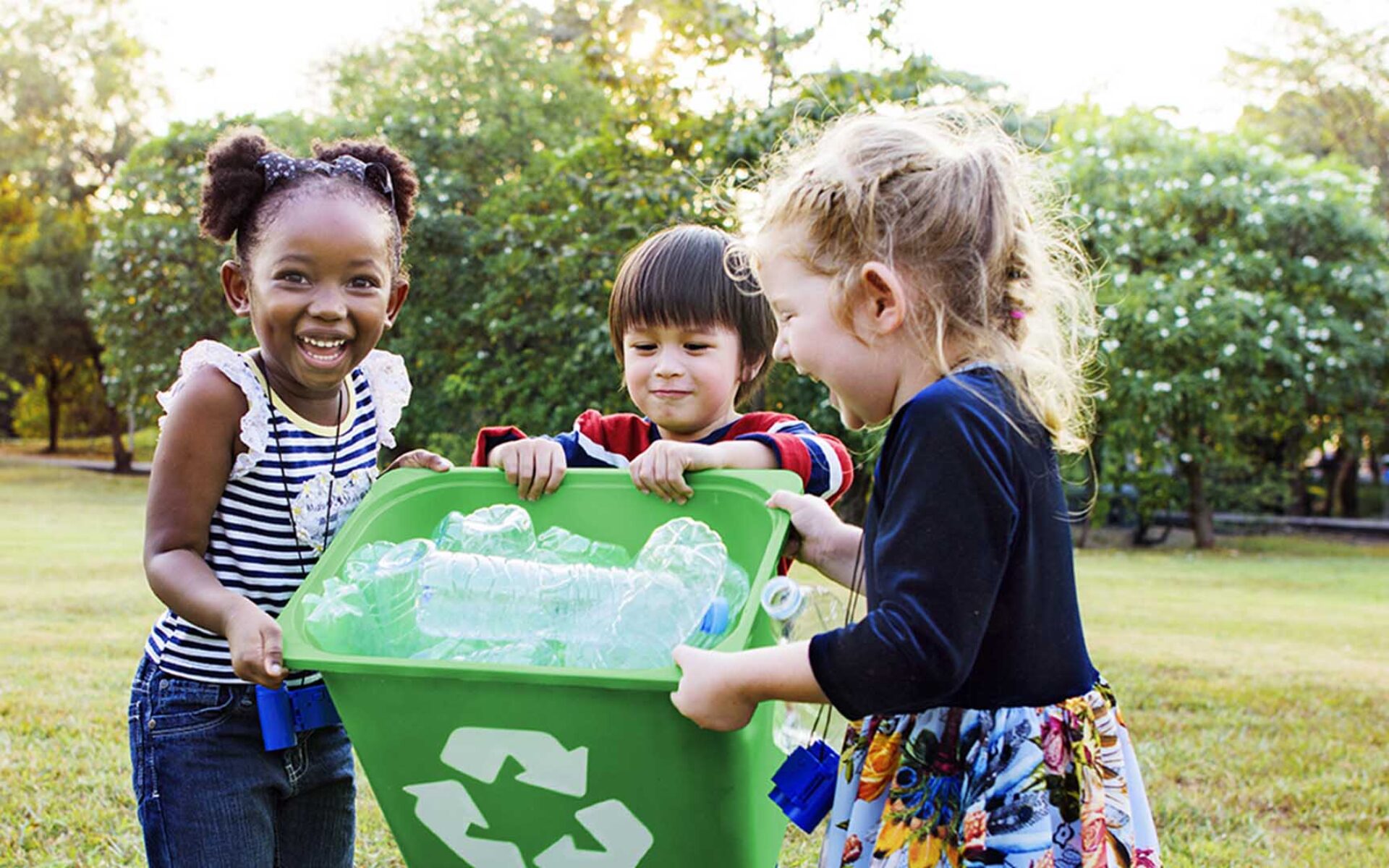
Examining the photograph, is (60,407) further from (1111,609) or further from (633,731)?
(633,731)

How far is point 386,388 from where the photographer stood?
6.89ft

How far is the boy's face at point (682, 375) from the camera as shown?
2131 millimetres

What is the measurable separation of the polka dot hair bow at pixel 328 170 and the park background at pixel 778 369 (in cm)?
97

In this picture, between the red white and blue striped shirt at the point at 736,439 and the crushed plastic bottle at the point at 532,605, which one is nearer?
the crushed plastic bottle at the point at 532,605

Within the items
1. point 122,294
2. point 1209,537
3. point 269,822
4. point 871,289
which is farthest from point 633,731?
point 122,294

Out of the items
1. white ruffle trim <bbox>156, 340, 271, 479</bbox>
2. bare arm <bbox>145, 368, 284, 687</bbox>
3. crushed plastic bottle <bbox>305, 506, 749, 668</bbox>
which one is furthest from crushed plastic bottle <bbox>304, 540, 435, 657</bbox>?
white ruffle trim <bbox>156, 340, 271, 479</bbox>

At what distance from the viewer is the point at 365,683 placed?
1.43m

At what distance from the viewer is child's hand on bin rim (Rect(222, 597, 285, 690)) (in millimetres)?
1492

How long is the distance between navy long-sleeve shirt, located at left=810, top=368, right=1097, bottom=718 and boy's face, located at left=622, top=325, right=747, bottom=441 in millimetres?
753

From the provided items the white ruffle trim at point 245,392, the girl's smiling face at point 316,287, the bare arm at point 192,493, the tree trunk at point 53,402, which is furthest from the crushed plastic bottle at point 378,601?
the tree trunk at point 53,402

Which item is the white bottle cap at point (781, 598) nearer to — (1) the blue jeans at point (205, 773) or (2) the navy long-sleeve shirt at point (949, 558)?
(2) the navy long-sleeve shirt at point (949, 558)

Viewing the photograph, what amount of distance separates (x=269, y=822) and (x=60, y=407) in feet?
103

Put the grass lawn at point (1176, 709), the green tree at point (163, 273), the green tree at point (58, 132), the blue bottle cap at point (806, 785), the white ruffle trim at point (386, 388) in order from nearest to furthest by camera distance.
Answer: the blue bottle cap at point (806, 785) < the white ruffle trim at point (386, 388) < the grass lawn at point (1176, 709) < the green tree at point (163, 273) < the green tree at point (58, 132)

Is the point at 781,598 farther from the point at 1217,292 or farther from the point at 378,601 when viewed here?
the point at 1217,292
